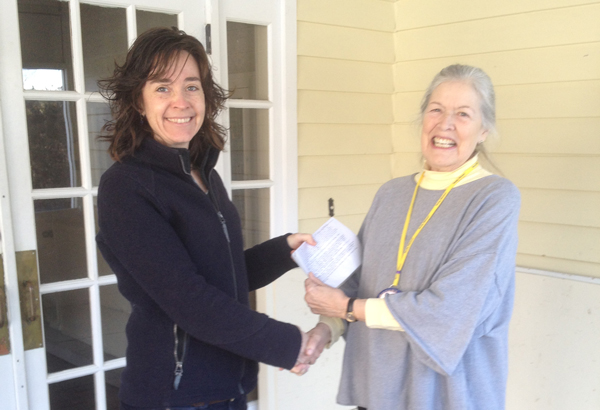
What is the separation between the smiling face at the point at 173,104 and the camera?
1451 millimetres

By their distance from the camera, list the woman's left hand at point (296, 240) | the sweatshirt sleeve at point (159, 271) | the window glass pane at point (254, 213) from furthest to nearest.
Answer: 1. the window glass pane at point (254, 213)
2. the woman's left hand at point (296, 240)
3. the sweatshirt sleeve at point (159, 271)

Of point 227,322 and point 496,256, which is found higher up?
point 496,256

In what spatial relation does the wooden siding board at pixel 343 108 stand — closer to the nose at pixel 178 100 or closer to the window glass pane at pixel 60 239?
the window glass pane at pixel 60 239

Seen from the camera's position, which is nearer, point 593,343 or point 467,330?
point 467,330

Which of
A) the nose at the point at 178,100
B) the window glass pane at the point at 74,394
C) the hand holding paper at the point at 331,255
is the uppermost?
the nose at the point at 178,100

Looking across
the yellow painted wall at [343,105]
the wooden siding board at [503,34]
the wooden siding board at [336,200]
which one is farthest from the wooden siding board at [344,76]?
the wooden siding board at [336,200]

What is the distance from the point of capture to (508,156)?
268 centimetres

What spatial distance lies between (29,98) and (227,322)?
1283mm

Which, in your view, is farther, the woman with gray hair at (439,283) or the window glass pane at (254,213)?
the window glass pane at (254,213)

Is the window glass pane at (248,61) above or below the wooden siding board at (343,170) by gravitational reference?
above

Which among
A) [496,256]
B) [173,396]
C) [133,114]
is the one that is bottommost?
[173,396]

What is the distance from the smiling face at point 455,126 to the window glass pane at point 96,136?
4.49 feet

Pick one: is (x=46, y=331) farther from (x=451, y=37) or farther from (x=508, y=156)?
(x=451, y=37)

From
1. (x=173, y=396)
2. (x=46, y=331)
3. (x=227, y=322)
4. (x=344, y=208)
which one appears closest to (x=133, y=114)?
(x=227, y=322)
